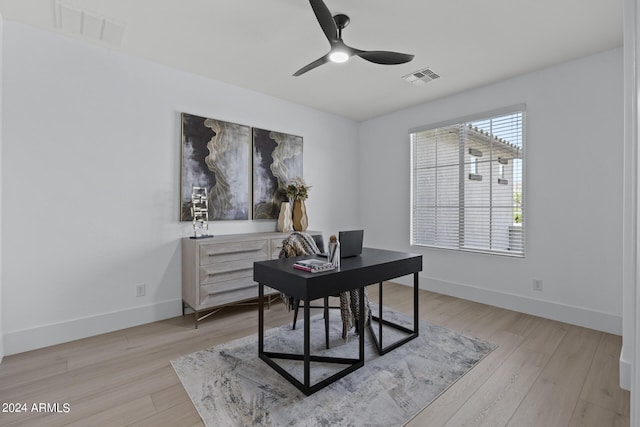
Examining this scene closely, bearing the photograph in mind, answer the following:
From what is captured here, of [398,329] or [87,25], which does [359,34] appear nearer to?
[87,25]

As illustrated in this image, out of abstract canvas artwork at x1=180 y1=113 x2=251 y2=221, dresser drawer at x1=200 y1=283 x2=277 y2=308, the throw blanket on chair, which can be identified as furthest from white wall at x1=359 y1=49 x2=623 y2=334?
dresser drawer at x1=200 y1=283 x2=277 y2=308

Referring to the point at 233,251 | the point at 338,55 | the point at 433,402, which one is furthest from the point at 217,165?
the point at 433,402

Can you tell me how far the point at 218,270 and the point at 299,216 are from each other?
135cm

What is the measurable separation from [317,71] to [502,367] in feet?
10.5

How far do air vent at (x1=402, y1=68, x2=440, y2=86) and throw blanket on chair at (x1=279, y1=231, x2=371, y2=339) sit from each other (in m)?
2.21

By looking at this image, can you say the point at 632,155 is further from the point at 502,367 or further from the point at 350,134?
the point at 350,134

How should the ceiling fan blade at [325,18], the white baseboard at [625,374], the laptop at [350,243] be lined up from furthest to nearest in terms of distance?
the laptop at [350,243] → the white baseboard at [625,374] → the ceiling fan blade at [325,18]

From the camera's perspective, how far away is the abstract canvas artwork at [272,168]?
151 inches

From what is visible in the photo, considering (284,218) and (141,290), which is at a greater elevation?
(284,218)

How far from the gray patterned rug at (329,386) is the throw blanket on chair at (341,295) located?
0.78 feet

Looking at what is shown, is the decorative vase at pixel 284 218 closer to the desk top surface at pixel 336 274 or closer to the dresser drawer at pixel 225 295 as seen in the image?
the dresser drawer at pixel 225 295

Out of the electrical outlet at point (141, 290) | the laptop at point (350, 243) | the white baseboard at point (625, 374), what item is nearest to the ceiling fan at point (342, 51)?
the laptop at point (350, 243)

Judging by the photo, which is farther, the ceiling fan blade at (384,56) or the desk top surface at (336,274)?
the ceiling fan blade at (384,56)

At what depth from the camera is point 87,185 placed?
2.73 meters
